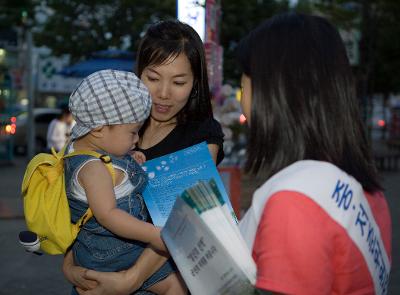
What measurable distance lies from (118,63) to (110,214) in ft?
54.9

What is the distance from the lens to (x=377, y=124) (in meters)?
43.3

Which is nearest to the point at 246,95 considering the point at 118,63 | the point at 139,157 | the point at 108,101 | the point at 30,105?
the point at 108,101

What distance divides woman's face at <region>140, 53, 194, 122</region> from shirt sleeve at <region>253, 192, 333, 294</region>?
104cm

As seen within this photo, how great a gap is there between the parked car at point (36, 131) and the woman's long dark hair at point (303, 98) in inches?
811

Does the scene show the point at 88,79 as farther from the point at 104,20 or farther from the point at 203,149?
the point at 104,20

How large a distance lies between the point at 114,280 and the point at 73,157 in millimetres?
387

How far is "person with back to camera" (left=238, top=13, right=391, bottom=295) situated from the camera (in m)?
1.40

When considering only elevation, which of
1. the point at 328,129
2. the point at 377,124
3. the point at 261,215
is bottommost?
the point at 377,124

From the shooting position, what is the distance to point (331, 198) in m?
1.44

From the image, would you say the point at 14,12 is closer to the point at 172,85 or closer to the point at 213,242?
the point at 172,85

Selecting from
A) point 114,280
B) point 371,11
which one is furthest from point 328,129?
point 371,11

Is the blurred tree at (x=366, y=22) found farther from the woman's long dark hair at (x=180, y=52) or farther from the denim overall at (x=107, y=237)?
the denim overall at (x=107, y=237)

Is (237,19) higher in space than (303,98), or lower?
lower

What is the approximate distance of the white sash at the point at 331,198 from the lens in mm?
1434
